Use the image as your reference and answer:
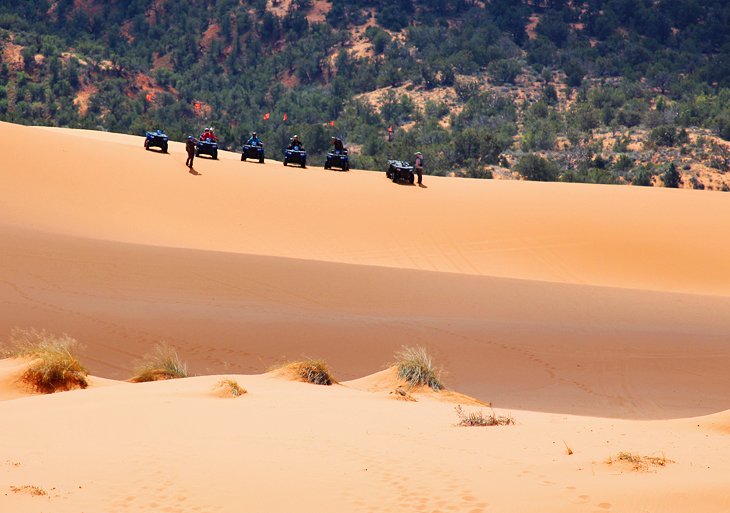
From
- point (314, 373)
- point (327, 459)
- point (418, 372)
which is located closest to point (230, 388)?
point (314, 373)

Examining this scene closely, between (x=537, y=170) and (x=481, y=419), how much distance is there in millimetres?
41714

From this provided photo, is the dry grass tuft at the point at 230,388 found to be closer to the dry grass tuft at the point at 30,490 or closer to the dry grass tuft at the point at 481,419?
the dry grass tuft at the point at 481,419

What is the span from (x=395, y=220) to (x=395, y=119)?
41688 mm

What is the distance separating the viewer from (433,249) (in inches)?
1043

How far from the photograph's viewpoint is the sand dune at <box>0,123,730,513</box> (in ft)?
24.4

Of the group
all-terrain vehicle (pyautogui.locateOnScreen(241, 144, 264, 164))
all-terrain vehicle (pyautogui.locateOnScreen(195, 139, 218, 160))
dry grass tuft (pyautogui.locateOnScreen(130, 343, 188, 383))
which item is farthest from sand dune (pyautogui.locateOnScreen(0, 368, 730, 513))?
all-terrain vehicle (pyautogui.locateOnScreen(241, 144, 264, 164))

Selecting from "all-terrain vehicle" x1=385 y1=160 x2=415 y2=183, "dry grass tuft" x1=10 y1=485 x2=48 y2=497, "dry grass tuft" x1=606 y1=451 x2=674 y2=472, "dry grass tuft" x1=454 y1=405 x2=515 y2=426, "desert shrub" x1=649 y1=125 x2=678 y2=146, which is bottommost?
"dry grass tuft" x1=10 y1=485 x2=48 y2=497

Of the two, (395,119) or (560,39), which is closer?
(395,119)

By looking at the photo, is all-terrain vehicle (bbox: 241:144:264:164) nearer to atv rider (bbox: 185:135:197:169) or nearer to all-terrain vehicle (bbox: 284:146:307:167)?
all-terrain vehicle (bbox: 284:146:307:167)

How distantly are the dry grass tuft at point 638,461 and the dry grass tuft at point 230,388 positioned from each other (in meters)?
4.46

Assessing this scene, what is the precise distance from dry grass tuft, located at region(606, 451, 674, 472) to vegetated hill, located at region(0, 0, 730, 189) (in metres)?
42.9

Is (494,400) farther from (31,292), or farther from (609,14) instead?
(609,14)

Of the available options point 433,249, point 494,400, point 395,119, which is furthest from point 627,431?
point 395,119

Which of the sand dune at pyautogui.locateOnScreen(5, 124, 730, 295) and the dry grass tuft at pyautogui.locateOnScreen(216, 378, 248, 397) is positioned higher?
the sand dune at pyautogui.locateOnScreen(5, 124, 730, 295)
